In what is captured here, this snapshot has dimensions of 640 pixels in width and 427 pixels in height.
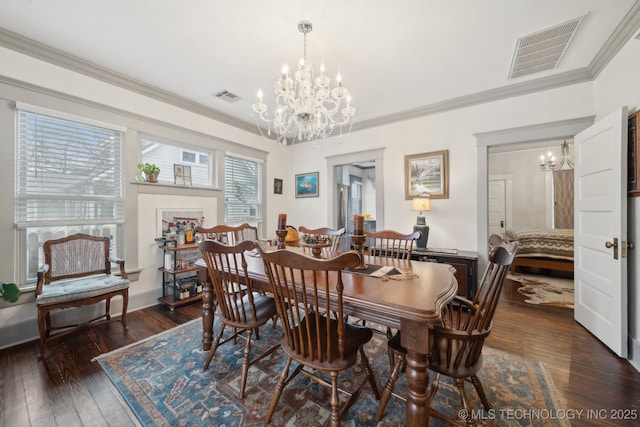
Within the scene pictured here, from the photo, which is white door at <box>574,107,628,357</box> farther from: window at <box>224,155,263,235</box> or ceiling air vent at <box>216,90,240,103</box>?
window at <box>224,155,263,235</box>

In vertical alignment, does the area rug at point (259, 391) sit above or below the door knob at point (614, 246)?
below

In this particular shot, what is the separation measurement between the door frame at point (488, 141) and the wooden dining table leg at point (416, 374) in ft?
8.98

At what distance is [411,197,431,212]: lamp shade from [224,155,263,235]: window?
282 centimetres

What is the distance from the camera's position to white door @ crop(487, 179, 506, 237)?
6.50m

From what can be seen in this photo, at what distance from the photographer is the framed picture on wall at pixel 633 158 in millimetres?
1969

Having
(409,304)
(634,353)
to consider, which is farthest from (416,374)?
(634,353)

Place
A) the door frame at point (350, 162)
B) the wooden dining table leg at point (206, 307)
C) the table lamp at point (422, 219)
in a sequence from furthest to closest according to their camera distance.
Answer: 1. the door frame at point (350, 162)
2. the table lamp at point (422, 219)
3. the wooden dining table leg at point (206, 307)

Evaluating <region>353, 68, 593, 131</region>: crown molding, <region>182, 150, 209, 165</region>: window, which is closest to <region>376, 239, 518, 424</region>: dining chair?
<region>353, 68, 593, 131</region>: crown molding

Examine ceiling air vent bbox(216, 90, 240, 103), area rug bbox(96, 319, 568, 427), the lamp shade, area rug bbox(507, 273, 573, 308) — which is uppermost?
ceiling air vent bbox(216, 90, 240, 103)

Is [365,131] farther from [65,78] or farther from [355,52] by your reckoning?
[65,78]

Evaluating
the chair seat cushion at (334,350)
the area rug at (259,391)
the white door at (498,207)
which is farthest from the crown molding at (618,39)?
the white door at (498,207)

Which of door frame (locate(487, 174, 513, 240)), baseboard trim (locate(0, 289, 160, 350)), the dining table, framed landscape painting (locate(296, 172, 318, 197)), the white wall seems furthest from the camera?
door frame (locate(487, 174, 513, 240))

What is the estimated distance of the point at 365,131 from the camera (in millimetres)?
4305

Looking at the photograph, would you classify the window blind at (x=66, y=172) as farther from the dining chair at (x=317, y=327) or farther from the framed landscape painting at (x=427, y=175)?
the framed landscape painting at (x=427, y=175)
